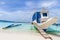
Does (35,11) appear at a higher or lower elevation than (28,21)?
higher

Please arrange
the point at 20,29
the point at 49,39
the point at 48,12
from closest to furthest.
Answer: the point at 49,39
the point at 48,12
the point at 20,29

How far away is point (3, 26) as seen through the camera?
2.91m

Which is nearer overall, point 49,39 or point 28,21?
point 49,39

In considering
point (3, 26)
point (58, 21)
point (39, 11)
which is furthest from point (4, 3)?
point (58, 21)

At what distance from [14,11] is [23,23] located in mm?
295

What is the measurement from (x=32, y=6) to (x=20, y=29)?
53 cm

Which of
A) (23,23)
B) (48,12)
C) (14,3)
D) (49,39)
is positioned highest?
(14,3)

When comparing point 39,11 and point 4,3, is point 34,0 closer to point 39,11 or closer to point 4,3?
point 39,11

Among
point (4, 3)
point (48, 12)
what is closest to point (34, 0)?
point (48, 12)

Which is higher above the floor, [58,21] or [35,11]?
[35,11]

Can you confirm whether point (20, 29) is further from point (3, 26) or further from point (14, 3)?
point (14, 3)

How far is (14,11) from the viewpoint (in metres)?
2.82

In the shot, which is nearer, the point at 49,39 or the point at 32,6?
the point at 49,39

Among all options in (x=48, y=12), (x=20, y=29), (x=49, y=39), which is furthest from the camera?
(x=20, y=29)
